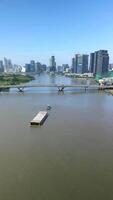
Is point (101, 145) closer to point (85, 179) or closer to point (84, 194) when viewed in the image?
point (85, 179)

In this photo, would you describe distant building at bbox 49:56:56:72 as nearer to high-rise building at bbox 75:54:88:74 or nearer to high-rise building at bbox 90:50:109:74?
high-rise building at bbox 75:54:88:74

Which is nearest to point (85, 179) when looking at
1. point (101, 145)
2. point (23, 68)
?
point (101, 145)

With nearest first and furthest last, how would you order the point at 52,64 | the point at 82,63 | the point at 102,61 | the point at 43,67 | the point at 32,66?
the point at 102,61, the point at 82,63, the point at 52,64, the point at 32,66, the point at 43,67

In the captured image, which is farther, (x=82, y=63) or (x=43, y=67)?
(x=43, y=67)

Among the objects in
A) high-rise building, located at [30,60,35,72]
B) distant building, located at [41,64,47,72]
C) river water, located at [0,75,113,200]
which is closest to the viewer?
river water, located at [0,75,113,200]

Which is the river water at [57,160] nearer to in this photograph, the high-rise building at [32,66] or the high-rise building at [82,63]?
the high-rise building at [82,63]

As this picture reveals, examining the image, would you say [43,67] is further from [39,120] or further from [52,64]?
[39,120]

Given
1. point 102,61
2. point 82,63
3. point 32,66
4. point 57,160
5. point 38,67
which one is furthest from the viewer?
point 38,67

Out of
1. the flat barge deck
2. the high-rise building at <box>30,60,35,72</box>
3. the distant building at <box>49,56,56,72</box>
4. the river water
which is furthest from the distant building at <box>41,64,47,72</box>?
the river water

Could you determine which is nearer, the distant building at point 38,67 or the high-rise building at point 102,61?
the high-rise building at point 102,61

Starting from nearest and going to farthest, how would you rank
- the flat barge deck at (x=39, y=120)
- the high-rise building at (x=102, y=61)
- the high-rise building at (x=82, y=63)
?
the flat barge deck at (x=39, y=120)
the high-rise building at (x=102, y=61)
the high-rise building at (x=82, y=63)

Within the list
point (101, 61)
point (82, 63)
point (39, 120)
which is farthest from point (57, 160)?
point (82, 63)

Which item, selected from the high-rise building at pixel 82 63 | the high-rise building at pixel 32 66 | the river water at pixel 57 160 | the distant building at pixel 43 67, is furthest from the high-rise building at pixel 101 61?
the river water at pixel 57 160
